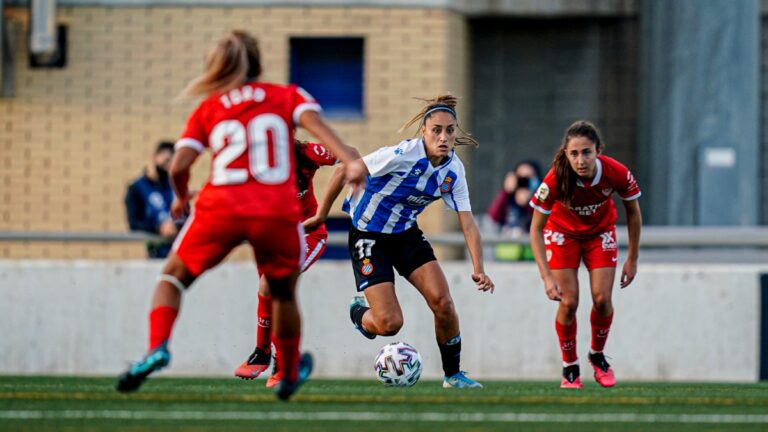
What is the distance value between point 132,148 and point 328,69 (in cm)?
238

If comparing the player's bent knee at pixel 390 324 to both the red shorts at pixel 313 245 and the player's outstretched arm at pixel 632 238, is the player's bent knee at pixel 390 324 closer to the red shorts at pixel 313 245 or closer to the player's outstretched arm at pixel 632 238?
the red shorts at pixel 313 245

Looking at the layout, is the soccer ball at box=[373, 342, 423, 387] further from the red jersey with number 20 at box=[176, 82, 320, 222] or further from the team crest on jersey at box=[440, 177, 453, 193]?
the red jersey with number 20 at box=[176, 82, 320, 222]

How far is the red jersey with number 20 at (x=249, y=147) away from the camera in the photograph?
693 centimetres

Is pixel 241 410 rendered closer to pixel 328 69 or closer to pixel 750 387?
pixel 750 387

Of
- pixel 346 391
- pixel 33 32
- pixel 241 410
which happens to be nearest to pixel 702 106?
pixel 33 32

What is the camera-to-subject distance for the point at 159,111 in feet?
55.8

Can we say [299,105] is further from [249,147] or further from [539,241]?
[539,241]

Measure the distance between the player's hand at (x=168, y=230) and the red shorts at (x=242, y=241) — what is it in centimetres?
519

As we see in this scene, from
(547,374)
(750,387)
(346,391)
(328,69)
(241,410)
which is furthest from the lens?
(328,69)

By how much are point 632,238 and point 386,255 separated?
5.36 feet

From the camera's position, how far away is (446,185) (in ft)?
30.6

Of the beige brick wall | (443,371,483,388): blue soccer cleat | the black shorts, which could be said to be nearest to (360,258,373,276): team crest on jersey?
the black shorts

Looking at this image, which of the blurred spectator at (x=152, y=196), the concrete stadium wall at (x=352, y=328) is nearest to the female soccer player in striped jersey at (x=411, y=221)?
the concrete stadium wall at (x=352, y=328)

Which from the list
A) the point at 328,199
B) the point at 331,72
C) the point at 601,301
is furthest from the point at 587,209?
the point at 331,72
